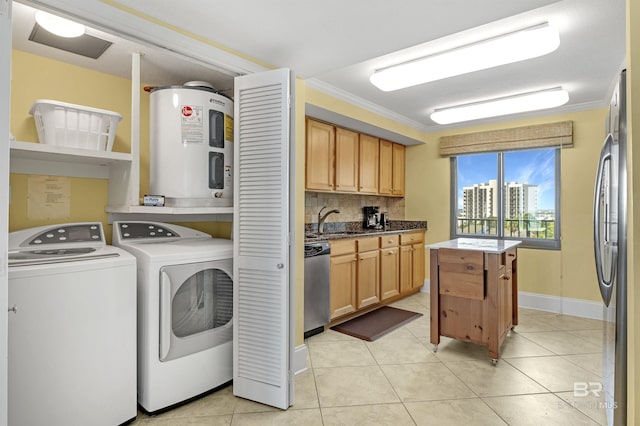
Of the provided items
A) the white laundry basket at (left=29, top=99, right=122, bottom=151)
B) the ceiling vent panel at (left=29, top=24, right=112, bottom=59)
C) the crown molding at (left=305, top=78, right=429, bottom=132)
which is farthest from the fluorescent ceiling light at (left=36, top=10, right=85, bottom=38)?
the crown molding at (left=305, top=78, right=429, bottom=132)

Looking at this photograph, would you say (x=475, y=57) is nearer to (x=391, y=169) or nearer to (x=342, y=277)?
(x=342, y=277)

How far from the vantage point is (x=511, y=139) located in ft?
14.1

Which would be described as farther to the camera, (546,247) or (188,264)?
(546,247)

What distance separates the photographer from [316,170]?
148 inches

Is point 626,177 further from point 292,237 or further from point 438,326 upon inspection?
point 438,326

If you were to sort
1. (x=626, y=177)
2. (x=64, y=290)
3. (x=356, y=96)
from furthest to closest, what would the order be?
(x=356, y=96) < (x=64, y=290) < (x=626, y=177)

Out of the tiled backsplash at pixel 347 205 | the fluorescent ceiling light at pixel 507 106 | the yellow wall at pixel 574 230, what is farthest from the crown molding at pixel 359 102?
the tiled backsplash at pixel 347 205

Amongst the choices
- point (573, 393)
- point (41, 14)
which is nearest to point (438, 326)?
point (573, 393)

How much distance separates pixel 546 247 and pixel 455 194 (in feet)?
4.18

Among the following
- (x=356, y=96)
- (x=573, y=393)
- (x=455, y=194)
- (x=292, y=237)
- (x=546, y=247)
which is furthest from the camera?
(x=455, y=194)

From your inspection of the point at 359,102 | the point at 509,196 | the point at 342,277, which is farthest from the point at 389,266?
the point at 359,102

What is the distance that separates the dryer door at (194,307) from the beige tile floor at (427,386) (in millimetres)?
369

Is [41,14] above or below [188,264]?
above

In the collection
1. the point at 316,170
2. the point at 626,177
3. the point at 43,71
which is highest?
the point at 43,71
